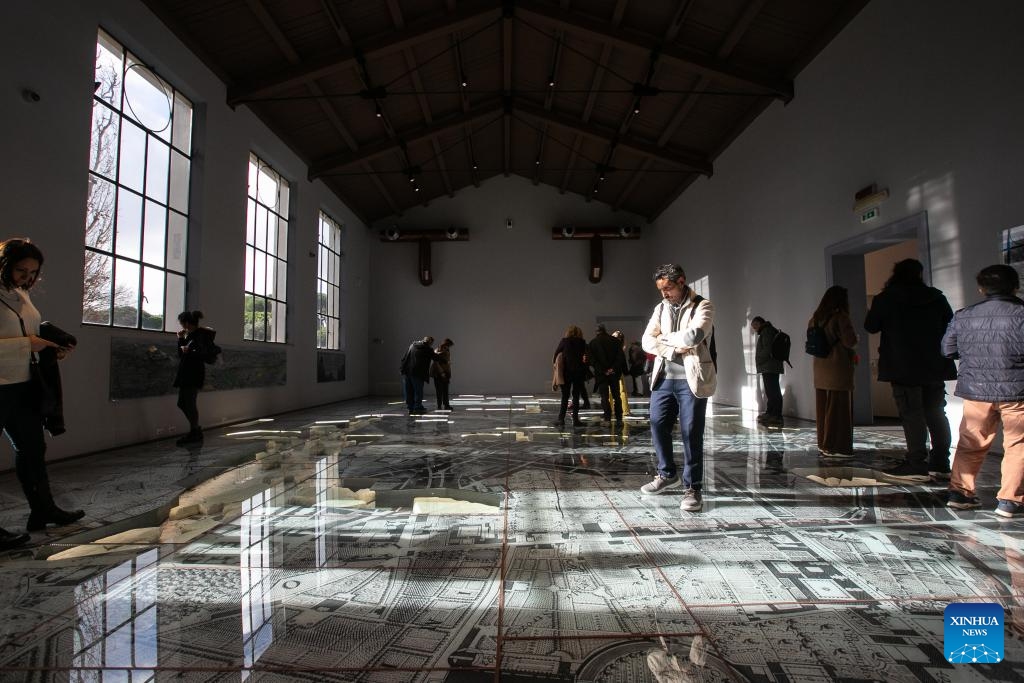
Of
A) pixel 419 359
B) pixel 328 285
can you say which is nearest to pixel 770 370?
pixel 419 359

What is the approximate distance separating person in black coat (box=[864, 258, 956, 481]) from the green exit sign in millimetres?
2625

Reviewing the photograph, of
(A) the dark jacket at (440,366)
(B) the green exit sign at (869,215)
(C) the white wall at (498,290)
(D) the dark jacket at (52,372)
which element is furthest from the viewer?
(C) the white wall at (498,290)

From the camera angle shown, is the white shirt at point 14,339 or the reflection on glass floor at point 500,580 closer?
the reflection on glass floor at point 500,580

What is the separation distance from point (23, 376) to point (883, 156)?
7776mm

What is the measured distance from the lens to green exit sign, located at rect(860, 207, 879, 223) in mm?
6031

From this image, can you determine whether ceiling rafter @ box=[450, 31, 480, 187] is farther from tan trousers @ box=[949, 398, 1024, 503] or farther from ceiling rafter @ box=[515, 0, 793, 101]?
tan trousers @ box=[949, 398, 1024, 503]

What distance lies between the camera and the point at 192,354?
218 inches

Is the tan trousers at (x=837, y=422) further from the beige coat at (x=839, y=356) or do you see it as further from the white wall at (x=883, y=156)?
the white wall at (x=883, y=156)

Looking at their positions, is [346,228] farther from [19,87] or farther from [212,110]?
[19,87]

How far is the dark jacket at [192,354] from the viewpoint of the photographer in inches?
218

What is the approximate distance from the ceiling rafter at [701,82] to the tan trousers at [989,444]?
6225 mm

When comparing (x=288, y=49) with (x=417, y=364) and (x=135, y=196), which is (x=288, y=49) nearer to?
(x=135, y=196)

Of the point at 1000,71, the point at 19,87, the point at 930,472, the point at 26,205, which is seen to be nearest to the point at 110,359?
the point at 26,205

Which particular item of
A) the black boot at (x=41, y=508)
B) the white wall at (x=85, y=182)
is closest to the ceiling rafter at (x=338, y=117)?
the white wall at (x=85, y=182)
